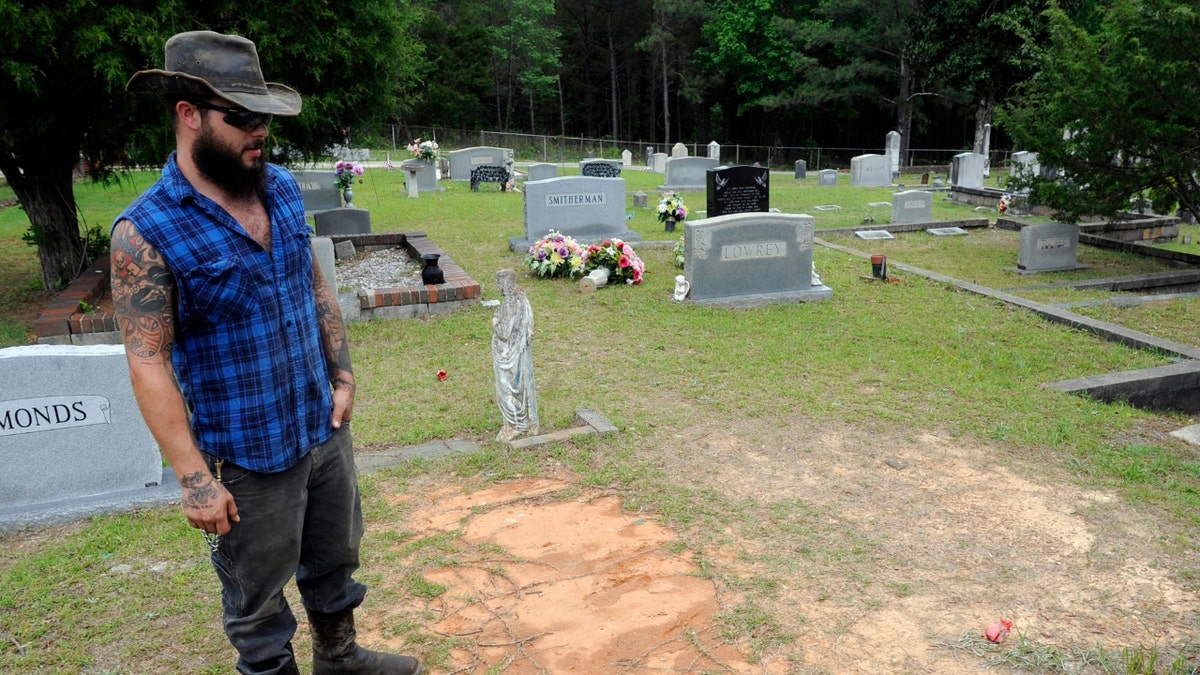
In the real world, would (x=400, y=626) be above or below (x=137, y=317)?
below

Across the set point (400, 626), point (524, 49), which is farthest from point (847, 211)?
point (524, 49)

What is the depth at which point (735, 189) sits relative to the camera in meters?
12.2

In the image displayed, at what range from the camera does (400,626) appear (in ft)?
10.8

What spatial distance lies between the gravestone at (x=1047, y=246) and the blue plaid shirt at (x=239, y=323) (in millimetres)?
11327

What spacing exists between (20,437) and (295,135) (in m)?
6.19

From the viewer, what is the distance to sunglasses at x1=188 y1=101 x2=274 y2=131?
2.26 meters

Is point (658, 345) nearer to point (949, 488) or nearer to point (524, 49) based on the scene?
point (949, 488)

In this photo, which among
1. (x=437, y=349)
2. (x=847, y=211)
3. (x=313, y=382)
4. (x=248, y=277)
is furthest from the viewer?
(x=847, y=211)

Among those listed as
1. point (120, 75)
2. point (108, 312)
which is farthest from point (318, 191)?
point (120, 75)

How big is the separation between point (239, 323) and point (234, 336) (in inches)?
1.6

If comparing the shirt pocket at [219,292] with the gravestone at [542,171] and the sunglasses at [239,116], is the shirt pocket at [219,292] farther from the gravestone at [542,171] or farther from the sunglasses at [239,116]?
the gravestone at [542,171]

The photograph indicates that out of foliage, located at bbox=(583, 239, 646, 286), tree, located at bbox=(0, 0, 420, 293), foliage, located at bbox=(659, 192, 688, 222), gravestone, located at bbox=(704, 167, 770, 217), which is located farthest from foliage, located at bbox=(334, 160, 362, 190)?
foliage, located at bbox=(583, 239, 646, 286)

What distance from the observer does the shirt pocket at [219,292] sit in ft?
7.30

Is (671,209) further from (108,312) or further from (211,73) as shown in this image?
(211,73)
